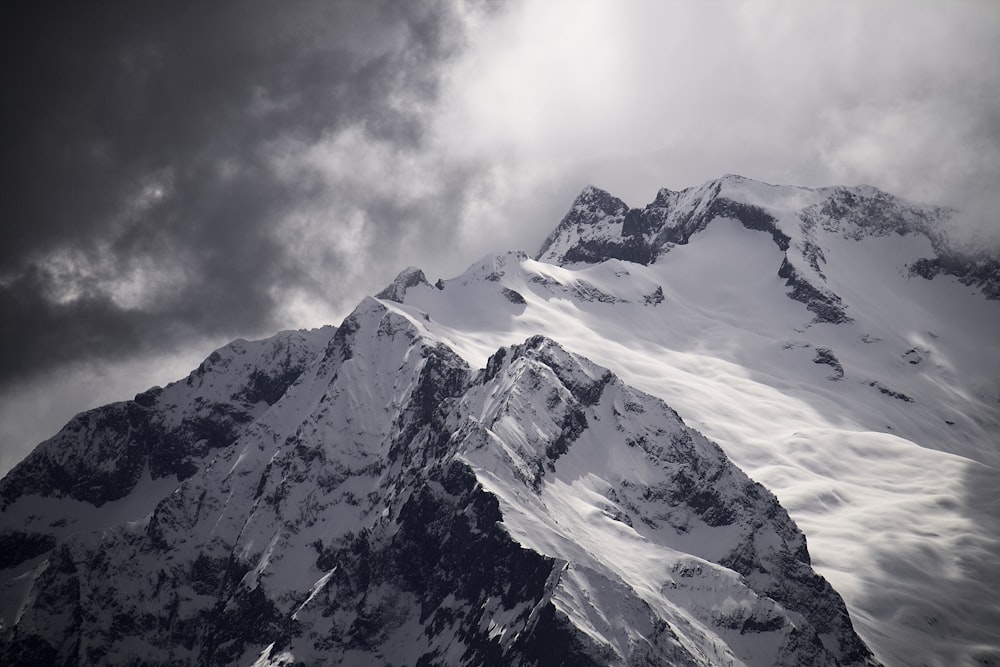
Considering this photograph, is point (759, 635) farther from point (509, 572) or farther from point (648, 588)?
point (509, 572)

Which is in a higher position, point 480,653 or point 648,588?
point 648,588

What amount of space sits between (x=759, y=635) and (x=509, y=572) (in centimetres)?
4460

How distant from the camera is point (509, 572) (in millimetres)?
192000

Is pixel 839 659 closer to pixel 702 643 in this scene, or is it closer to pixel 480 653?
pixel 702 643

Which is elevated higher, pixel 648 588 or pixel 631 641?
pixel 648 588

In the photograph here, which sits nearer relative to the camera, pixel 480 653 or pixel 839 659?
pixel 480 653

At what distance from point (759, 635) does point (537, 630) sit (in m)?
43.7

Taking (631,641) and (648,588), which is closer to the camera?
(631,641)

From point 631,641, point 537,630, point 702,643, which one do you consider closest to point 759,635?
point 702,643

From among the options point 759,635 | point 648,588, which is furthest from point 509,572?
point 759,635

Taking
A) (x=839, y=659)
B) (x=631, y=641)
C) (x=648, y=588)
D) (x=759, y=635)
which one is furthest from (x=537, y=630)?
(x=839, y=659)

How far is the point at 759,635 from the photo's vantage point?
635 feet

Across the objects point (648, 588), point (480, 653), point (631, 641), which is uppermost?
point (648, 588)

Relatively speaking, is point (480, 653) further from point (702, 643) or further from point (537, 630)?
point (702, 643)
